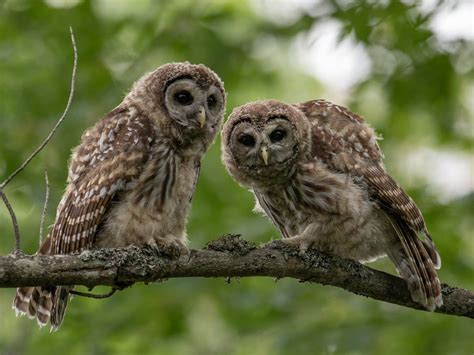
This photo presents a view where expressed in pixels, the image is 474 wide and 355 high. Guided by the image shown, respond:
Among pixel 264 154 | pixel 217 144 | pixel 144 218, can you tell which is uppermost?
pixel 217 144

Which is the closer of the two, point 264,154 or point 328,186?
point 328,186

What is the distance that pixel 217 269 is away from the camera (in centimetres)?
416

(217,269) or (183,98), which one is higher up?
(183,98)

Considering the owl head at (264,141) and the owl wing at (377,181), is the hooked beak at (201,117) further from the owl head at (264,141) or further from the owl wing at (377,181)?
the owl wing at (377,181)

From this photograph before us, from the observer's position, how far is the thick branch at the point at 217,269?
3504 mm

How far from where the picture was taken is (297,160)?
520cm

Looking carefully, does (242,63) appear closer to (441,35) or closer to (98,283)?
(441,35)

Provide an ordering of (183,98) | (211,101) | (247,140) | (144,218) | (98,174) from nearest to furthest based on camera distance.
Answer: (144,218)
(98,174)
(183,98)
(211,101)
(247,140)

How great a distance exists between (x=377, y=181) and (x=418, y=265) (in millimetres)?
544

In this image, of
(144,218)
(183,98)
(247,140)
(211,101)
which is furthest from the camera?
(247,140)

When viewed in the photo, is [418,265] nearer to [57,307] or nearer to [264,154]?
[264,154]

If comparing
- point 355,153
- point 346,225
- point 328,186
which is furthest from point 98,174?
point 355,153

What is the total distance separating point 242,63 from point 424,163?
271 cm

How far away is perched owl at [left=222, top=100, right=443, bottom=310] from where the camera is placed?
16.5ft
